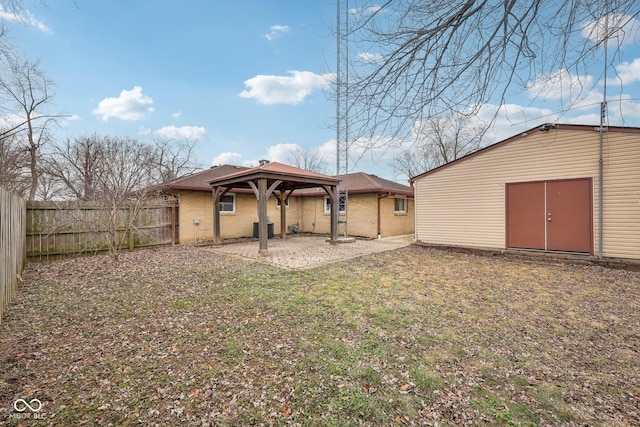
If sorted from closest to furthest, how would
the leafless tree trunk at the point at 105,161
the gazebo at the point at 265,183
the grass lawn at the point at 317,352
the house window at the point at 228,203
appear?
1. the grass lawn at the point at 317,352
2. the gazebo at the point at 265,183
3. the house window at the point at 228,203
4. the leafless tree trunk at the point at 105,161

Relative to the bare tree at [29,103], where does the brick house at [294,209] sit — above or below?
below

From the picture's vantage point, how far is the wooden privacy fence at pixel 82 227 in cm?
713

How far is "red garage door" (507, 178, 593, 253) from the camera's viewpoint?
25.6ft

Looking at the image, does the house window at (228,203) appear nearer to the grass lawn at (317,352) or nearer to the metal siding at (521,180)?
the grass lawn at (317,352)

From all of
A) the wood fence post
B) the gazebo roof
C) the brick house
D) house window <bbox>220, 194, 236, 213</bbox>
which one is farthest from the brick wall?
the wood fence post

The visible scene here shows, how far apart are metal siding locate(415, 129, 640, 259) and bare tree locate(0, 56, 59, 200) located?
36.5ft

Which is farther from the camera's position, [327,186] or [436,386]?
[327,186]

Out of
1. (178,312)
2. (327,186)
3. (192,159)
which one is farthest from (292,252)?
(192,159)

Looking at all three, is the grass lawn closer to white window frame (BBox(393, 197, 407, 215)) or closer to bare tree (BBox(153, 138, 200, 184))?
white window frame (BBox(393, 197, 407, 215))

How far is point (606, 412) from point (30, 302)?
7252 mm

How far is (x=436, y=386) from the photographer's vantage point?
2.48 metres

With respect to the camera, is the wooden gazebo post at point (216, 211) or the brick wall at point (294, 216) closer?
the wooden gazebo post at point (216, 211)

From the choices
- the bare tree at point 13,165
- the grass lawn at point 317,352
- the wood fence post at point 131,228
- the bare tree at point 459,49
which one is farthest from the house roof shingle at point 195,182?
the bare tree at point 459,49

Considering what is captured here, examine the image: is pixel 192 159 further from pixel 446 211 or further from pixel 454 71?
pixel 454 71
